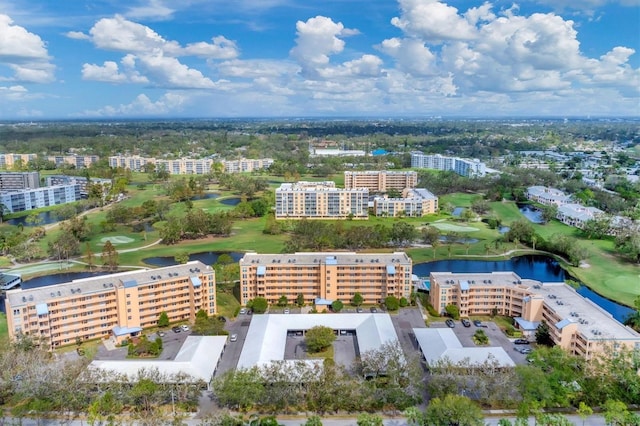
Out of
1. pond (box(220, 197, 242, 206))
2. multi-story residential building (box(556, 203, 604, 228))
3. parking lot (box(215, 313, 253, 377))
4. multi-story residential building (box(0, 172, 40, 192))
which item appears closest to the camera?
parking lot (box(215, 313, 253, 377))

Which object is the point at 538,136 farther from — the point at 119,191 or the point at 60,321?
the point at 60,321

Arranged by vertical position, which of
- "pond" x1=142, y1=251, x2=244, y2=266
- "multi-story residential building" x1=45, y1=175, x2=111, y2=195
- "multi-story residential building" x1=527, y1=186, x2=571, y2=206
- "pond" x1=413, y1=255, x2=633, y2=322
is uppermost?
"multi-story residential building" x1=45, y1=175, x2=111, y2=195

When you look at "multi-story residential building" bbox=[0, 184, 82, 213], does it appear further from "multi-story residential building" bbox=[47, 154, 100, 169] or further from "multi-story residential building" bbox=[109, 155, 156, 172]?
"multi-story residential building" bbox=[47, 154, 100, 169]

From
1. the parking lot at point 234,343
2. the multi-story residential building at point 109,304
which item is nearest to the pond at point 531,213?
the parking lot at point 234,343

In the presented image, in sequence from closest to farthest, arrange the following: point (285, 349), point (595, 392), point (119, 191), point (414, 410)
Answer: point (414, 410)
point (595, 392)
point (285, 349)
point (119, 191)

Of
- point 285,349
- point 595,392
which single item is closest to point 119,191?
point 285,349

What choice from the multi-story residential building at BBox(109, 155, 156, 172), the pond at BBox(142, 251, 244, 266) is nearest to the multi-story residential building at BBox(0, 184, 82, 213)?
the multi-story residential building at BBox(109, 155, 156, 172)

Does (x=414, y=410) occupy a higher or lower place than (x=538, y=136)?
lower
